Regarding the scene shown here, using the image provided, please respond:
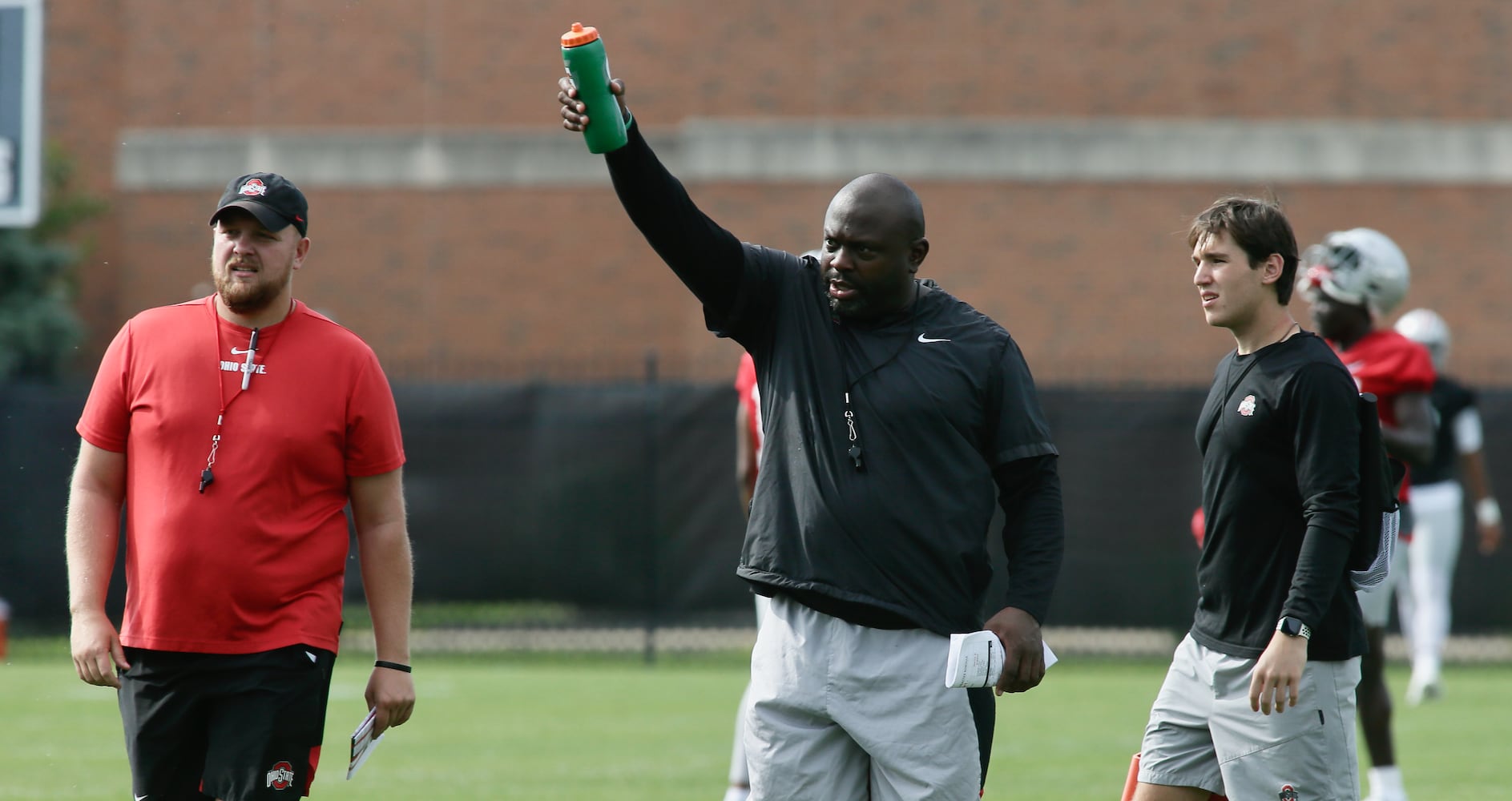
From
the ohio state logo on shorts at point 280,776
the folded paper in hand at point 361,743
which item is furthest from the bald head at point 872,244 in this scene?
the ohio state logo on shorts at point 280,776

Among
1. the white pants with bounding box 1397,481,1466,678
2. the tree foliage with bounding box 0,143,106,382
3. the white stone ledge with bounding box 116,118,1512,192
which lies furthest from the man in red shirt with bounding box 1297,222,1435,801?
the tree foliage with bounding box 0,143,106,382

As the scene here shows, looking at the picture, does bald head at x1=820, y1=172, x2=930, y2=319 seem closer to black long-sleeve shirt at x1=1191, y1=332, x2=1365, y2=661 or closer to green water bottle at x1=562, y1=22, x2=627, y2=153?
green water bottle at x1=562, y1=22, x2=627, y2=153

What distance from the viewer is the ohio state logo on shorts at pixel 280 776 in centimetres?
436

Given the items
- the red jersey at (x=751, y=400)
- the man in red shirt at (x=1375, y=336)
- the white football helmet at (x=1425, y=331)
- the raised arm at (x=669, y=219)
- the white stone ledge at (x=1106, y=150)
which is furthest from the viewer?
the white stone ledge at (x=1106, y=150)

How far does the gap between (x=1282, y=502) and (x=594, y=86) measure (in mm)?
2197

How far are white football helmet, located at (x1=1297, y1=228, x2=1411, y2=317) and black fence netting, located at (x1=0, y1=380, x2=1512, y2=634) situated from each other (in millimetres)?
8528

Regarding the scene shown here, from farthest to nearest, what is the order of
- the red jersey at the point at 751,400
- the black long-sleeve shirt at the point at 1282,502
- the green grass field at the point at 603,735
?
the green grass field at the point at 603,735 → the red jersey at the point at 751,400 → the black long-sleeve shirt at the point at 1282,502

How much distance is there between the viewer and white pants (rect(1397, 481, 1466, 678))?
1108 centimetres

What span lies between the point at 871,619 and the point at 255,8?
74.6 ft

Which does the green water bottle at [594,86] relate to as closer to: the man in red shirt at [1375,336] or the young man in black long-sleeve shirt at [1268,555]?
the young man in black long-sleeve shirt at [1268,555]

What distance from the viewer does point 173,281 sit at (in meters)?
25.3

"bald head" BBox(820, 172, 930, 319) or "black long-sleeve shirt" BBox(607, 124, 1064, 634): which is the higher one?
"bald head" BBox(820, 172, 930, 319)

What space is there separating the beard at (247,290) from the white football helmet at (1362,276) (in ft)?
13.1

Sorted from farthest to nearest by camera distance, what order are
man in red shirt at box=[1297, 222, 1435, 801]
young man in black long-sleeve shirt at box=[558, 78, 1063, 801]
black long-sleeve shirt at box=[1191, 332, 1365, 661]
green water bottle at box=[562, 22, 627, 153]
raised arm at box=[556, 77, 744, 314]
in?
man in red shirt at box=[1297, 222, 1435, 801] < black long-sleeve shirt at box=[1191, 332, 1365, 661] < young man in black long-sleeve shirt at box=[558, 78, 1063, 801] < raised arm at box=[556, 77, 744, 314] < green water bottle at box=[562, 22, 627, 153]
